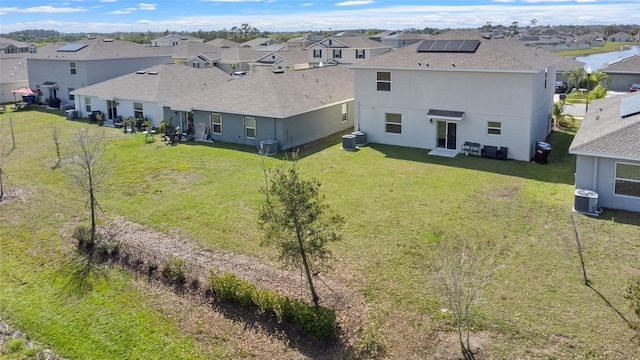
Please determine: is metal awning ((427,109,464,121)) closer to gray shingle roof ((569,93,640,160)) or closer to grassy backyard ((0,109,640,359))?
grassy backyard ((0,109,640,359))

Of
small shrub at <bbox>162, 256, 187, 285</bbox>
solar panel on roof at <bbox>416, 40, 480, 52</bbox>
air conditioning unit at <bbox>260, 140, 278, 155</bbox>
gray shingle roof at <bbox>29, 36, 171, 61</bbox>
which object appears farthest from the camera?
gray shingle roof at <bbox>29, 36, 171, 61</bbox>

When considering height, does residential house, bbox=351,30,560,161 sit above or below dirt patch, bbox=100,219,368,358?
above

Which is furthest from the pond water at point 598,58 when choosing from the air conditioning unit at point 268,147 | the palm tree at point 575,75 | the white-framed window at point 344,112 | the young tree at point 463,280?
the young tree at point 463,280

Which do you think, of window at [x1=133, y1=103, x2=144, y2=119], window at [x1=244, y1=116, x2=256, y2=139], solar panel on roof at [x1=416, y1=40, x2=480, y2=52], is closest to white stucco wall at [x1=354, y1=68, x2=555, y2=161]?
solar panel on roof at [x1=416, y1=40, x2=480, y2=52]

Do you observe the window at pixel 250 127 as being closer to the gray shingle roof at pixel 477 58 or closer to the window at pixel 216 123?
the window at pixel 216 123

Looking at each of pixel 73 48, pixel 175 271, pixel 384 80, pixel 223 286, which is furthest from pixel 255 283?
pixel 73 48

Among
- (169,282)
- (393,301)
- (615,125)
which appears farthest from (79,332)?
(615,125)

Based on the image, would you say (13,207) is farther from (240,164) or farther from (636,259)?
(636,259)
